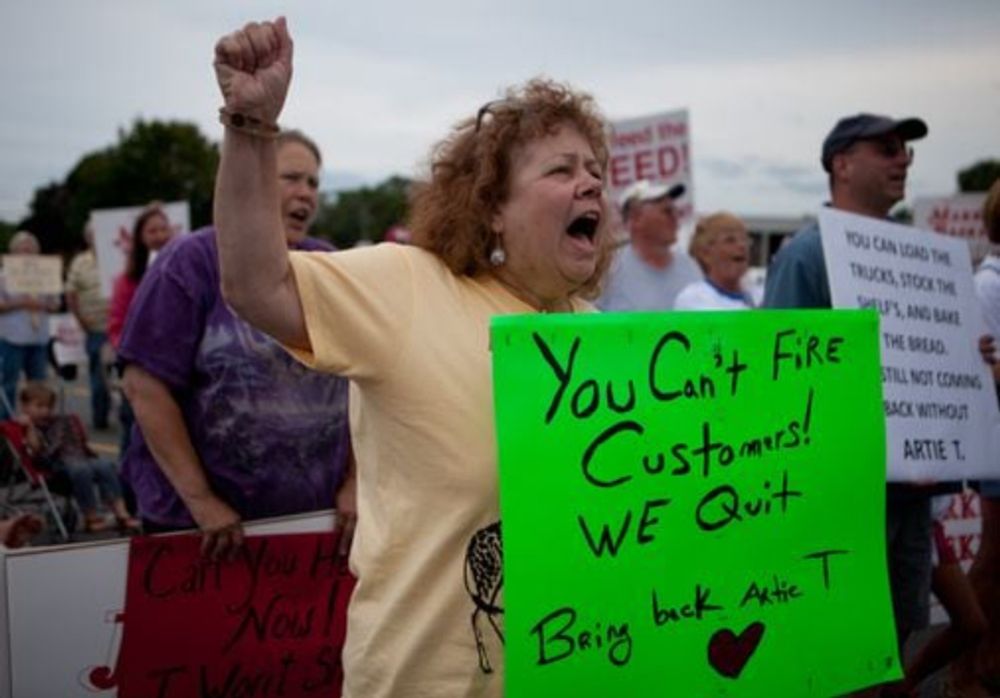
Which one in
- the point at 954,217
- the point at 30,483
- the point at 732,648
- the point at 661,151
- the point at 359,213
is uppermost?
the point at 359,213

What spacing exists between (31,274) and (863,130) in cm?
927

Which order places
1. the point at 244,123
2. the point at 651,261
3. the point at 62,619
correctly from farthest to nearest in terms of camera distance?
1. the point at 651,261
2. the point at 62,619
3. the point at 244,123

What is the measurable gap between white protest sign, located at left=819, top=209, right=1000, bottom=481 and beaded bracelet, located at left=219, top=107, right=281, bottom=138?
184 centimetres

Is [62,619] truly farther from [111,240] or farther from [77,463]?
[111,240]

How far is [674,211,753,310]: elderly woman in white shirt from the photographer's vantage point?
4926mm

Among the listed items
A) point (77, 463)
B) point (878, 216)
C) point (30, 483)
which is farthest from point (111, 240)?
point (878, 216)

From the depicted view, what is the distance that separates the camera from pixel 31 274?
34.4 ft

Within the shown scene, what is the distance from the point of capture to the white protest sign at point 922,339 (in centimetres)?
289

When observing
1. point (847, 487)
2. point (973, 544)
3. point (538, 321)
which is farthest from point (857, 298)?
point (973, 544)

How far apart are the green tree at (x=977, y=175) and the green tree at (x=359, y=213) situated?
→ 134 ft

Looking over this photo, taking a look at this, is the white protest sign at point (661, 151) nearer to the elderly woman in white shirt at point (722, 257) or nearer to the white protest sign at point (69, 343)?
the elderly woman in white shirt at point (722, 257)

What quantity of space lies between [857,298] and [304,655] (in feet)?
5.84

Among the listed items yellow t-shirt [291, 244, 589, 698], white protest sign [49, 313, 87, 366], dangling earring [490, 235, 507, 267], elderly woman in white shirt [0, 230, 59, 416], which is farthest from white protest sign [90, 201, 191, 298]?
yellow t-shirt [291, 244, 589, 698]

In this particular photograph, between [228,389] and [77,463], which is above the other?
[228,389]
